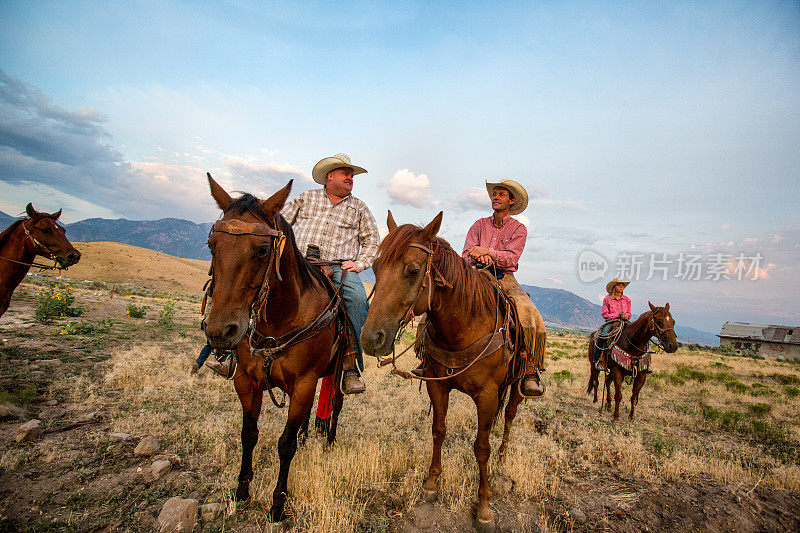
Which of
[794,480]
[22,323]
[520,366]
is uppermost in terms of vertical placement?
[520,366]

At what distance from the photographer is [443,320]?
11.5 ft


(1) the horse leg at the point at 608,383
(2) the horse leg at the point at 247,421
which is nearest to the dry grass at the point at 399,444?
(2) the horse leg at the point at 247,421

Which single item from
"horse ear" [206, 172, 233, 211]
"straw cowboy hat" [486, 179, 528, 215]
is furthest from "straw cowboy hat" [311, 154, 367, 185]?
"straw cowboy hat" [486, 179, 528, 215]

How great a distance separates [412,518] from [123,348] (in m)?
10.3

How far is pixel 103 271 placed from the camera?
56.9m

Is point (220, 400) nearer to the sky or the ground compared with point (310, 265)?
nearer to the ground

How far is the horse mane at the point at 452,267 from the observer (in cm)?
296

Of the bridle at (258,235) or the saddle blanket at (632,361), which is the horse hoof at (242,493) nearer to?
the bridle at (258,235)

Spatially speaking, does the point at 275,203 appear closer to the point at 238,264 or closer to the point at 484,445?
the point at 238,264

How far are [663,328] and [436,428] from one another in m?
7.60

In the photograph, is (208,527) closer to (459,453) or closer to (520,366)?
(459,453)

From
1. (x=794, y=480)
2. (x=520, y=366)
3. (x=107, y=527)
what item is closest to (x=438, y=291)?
(x=520, y=366)

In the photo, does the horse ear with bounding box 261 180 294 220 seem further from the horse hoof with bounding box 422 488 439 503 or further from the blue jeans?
the horse hoof with bounding box 422 488 439 503

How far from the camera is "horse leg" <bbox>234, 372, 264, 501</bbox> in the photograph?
3496 mm
